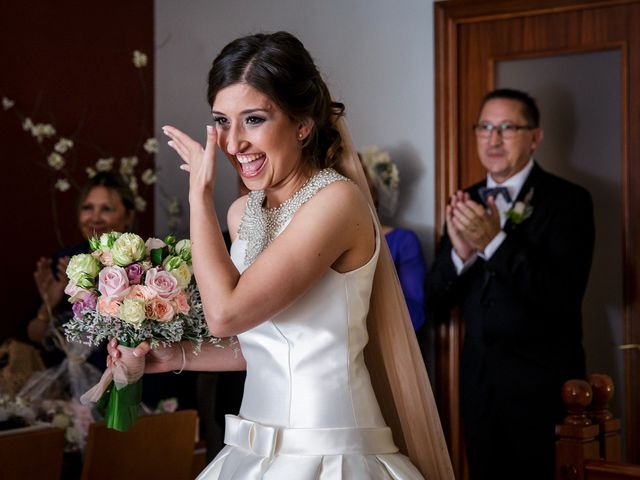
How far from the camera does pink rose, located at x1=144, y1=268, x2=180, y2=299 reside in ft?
6.85

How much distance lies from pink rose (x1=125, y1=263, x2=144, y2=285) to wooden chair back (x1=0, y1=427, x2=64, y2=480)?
923mm

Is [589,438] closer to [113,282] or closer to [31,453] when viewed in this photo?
[113,282]

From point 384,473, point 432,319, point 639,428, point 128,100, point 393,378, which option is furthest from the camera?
point 128,100

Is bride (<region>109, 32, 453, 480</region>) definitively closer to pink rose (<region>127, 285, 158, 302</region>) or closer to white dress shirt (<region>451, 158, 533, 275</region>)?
pink rose (<region>127, 285, 158, 302</region>)

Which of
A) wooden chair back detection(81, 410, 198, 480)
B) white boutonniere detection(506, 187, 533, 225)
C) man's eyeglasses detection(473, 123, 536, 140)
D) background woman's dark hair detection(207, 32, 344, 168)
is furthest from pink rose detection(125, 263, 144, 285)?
man's eyeglasses detection(473, 123, 536, 140)

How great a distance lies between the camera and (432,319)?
4664mm

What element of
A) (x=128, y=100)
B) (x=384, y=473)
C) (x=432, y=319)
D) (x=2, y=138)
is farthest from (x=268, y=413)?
(x=128, y=100)

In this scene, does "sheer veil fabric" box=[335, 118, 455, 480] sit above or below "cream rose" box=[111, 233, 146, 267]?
below

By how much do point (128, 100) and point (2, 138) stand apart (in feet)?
2.88

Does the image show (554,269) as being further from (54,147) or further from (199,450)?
(54,147)

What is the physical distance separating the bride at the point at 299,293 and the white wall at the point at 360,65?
255 centimetres

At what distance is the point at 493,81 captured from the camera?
4680 mm

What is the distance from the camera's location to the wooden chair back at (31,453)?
279cm

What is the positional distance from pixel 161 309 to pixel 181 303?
5 cm
